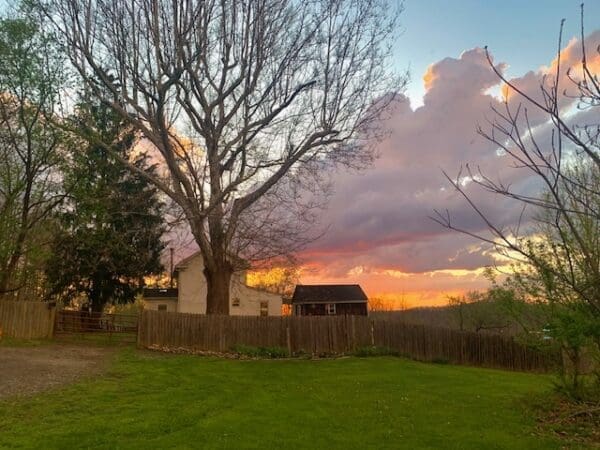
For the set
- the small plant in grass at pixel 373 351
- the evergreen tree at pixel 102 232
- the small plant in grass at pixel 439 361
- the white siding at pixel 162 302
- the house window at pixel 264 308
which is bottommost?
the small plant in grass at pixel 439 361

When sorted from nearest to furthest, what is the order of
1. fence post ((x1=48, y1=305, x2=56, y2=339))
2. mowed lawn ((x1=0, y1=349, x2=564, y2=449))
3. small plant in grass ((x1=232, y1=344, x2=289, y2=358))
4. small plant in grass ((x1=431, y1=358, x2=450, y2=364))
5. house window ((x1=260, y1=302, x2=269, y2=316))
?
1. mowed lawn ((x1=0, y1=349, x2=564, y2=449))
2. small plant in grass ((x1=232, y1=344, x2=289, y2=358))
3. small plant in grass ((x1=431, y1=358, x2=450, y2=364))
4. fence post ((x1=48, y1=305, x2=56, y2=339))
5. house window ((x1=260, y1=302, x2=269, y2=316))

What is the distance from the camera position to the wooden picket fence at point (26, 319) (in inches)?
900

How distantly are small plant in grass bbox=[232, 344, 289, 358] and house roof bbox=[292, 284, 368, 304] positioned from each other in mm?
25874

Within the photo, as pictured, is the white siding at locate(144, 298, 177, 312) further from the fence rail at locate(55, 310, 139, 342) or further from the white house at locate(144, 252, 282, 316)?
the fence rail at locate(55, 310, 139, 342)

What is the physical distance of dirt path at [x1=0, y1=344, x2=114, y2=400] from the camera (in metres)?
12.3

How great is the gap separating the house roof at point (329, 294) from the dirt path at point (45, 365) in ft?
89.8

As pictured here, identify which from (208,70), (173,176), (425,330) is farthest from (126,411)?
(425,330)

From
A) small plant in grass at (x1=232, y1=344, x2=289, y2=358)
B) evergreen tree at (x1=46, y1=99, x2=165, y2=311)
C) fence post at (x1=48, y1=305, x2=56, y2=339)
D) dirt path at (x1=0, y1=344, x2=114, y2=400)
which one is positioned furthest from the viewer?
evergreen tree at (x1=46, y1=99, x2=165, y2=311)

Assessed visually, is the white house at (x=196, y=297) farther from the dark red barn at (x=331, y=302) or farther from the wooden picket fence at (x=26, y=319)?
the wooden picket fence at (x=26, y=319)

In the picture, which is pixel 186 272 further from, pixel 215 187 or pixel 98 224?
pixel 215 187

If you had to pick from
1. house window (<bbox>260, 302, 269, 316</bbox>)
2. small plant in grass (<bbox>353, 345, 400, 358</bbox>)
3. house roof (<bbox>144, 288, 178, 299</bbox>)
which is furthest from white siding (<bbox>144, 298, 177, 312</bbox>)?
small plant in grass (<bbox>353, 345, 400, 358</bbox>)

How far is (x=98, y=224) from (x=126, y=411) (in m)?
20.8

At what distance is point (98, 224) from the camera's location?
2861 cm

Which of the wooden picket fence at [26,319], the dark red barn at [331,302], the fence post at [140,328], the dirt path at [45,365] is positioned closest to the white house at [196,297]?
the dark red barn at [331,302]
